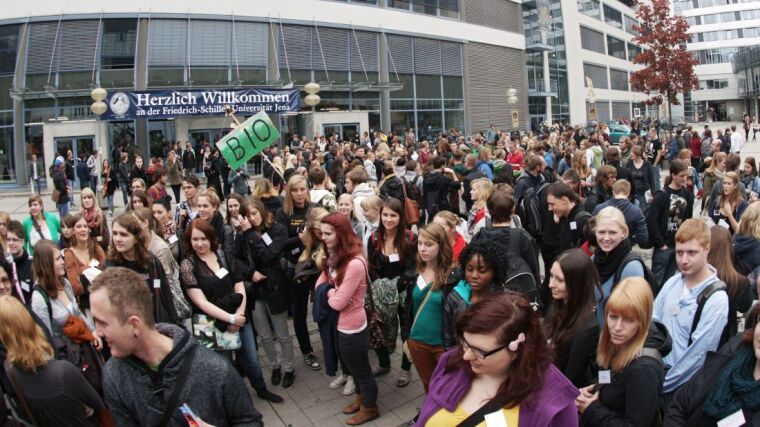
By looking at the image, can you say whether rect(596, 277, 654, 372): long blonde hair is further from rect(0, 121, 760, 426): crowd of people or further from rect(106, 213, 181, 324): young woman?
rect(106, 213, 181, 324): young woman

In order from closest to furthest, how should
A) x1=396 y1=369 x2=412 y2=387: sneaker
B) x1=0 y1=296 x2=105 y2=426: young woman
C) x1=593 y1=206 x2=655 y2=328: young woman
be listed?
x1=0 y1=296 x2=105 y2=426: young woman → x1=593 y1=206 x2=655 y2=328: young woman → x1=396 y1=369 x2=412 y2=387: sneaker

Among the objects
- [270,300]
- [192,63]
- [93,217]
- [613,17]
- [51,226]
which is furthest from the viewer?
[613,17]

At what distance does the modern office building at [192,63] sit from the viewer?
1045 inches

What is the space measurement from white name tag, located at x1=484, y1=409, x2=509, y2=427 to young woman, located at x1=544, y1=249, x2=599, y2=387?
54.5 inches

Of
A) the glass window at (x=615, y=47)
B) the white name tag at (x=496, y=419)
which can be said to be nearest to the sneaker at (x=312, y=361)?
the white name tag at (x=496, y=419)

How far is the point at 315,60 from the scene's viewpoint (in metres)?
30.8

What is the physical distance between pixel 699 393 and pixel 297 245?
4.50m

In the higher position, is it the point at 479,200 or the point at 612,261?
the point at 479,200

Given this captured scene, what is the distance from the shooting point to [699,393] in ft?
10.4

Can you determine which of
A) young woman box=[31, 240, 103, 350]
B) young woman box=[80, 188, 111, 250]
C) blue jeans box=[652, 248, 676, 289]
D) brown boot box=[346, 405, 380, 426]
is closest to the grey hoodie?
young woman box=[31, 240, 103, 350]

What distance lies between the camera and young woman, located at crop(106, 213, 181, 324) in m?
5.10

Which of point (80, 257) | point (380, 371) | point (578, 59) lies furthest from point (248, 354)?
point (578, 59)

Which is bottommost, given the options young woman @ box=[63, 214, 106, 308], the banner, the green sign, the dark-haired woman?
the dark-haired woman

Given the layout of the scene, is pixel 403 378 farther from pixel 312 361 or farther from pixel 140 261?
pixel 140 261
